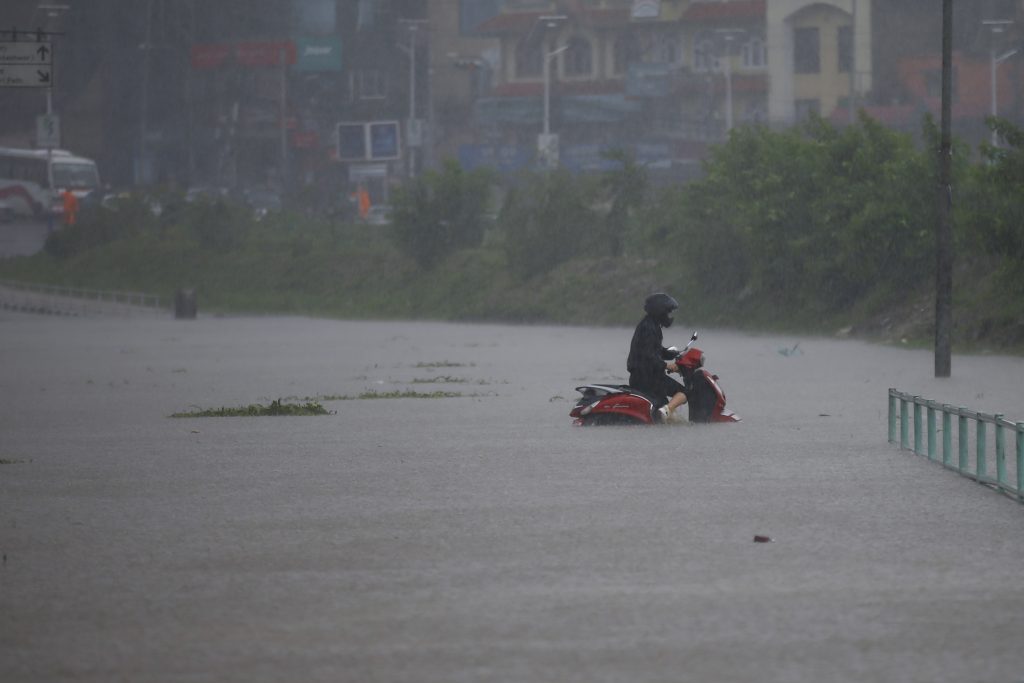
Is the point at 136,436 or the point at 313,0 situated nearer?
the point at 136,436

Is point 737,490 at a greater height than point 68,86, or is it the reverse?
point 68,86

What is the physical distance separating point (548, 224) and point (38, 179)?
43737mm

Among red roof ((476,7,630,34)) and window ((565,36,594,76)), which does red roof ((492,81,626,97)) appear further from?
red roof ((476,7,630,34))

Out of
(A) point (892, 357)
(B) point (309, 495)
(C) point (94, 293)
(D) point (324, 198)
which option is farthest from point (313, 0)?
(B) point (309, 495)

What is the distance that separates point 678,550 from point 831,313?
135 ft

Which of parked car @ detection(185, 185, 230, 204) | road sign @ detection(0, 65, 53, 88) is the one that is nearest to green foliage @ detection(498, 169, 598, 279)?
parked car @ detection(185, 185, 230, 204)

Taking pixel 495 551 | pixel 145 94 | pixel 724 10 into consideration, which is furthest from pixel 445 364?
pixel 145 94

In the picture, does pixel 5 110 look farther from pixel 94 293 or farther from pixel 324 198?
pixel 94 293

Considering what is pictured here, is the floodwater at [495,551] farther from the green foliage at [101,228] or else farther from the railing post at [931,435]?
the green foliage at [101,228]

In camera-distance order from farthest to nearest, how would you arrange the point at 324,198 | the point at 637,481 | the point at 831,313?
1. the point at 324,198
2. the point at 831,313
3. the point at 637,481

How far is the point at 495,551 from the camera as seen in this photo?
11.4 metres

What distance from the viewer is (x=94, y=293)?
260 ft

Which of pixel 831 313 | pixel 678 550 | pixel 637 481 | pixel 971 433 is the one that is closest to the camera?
pixel 678 550

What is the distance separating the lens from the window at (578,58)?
9744cm
